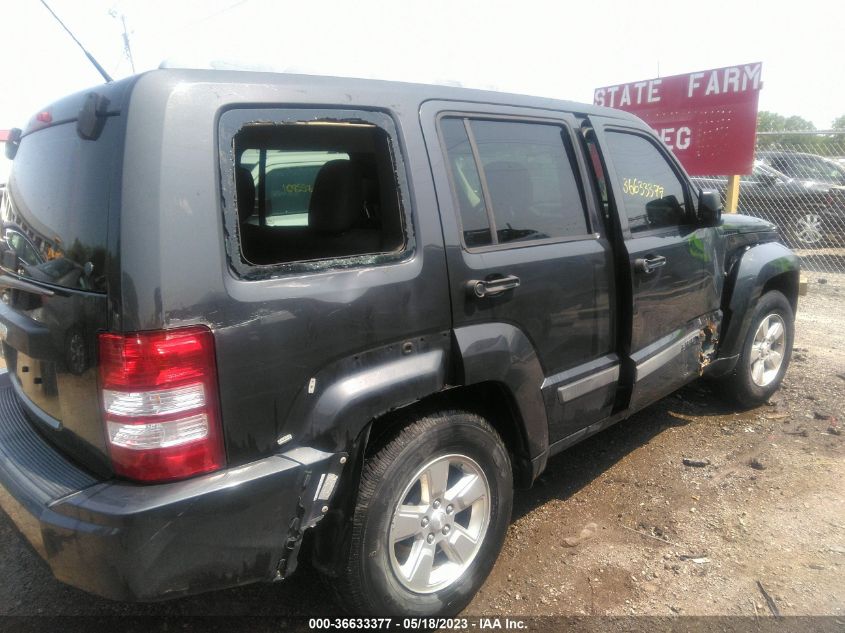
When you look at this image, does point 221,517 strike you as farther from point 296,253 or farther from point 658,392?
point 658,392

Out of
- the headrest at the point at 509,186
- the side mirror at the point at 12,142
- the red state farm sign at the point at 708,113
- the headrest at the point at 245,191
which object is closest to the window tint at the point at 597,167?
the headrest at the point at 509,186

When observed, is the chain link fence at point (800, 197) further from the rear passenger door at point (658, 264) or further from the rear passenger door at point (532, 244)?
the rear passenger door at point (532, 244)

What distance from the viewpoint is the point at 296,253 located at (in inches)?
97.3

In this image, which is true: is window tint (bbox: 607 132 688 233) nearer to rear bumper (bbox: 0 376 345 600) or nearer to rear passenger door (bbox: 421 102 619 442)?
rear passenger door (bbox: 421 102 619 442)

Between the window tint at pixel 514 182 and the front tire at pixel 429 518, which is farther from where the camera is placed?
the window tint at pixel 514 182

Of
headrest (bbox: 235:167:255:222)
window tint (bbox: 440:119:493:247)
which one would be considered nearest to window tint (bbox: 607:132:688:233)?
window tint (bbox: 440:119:493:247)

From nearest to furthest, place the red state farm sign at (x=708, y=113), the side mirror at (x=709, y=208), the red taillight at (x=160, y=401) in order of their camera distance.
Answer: the red taillight at (x=160, y=401)
the side mirror at (x=709, y=208)
the red state farm sign at (x=708, y=113)

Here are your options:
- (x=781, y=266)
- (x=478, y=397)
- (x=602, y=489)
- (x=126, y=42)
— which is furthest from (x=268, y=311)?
(x=126, y=42)

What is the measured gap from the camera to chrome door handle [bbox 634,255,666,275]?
10.1ft

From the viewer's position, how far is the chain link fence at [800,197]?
10.9 meters

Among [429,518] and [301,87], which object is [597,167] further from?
[429,518]

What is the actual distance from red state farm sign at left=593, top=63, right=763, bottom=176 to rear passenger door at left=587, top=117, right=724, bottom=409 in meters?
4.98

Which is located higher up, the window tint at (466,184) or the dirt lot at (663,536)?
the window tint at (466,184)

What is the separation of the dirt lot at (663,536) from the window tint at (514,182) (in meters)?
1.41
